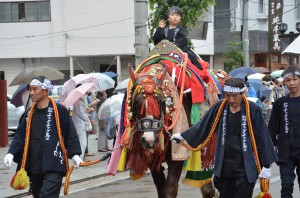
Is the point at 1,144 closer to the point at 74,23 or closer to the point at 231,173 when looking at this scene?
the point at 231,173

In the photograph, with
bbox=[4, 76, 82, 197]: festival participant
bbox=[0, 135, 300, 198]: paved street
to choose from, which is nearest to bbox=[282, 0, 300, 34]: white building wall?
bbox=[0, 135, 300, 198]: paved street

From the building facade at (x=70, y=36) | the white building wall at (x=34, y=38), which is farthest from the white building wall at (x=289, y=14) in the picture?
the white building wall at (x=34, y=38)

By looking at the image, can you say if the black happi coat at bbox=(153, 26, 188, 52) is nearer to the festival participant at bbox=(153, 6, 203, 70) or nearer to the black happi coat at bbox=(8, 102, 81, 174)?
the festival participant at bbox=(153, 6, 203, 70)

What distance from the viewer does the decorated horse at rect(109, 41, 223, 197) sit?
22.2 feet

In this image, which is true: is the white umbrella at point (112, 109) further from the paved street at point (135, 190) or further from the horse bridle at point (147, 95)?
the horse bridle at point (147, 95)

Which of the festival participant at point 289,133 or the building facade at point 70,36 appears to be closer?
the festival participant at point 289,133

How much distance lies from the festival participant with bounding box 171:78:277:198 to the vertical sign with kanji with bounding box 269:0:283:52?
2777 cm

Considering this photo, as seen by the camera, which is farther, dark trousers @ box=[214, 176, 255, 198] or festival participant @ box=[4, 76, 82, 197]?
festival participant @ box=[4, 76, 82, 197]

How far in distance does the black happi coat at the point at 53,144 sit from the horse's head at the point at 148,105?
778mm

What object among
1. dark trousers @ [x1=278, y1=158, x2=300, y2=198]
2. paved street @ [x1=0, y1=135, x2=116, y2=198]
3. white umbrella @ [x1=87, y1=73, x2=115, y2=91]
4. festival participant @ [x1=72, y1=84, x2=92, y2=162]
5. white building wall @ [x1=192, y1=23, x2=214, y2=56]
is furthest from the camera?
white building wall @ [x1=192, y1=23, x2=214, y2=56]

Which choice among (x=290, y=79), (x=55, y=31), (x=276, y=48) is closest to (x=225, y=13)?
(x=276, y=48)

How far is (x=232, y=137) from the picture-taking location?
241 inches

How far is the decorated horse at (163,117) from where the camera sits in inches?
267

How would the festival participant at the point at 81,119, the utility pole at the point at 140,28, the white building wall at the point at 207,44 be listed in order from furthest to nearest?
1. the white building wall at the point at 207,44
2. the utility pole at the point at 140,28
3. the festival participant at the point at 81,119
